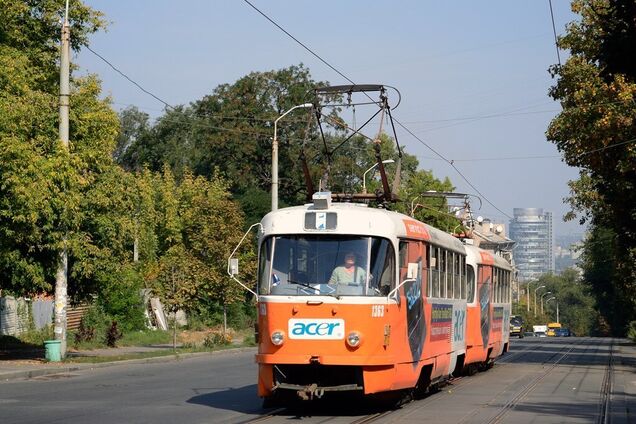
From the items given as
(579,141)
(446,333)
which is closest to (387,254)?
(446,333)

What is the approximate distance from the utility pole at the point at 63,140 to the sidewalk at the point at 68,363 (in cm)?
108

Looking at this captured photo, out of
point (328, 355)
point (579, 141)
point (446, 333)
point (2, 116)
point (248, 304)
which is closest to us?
point (328, 355)

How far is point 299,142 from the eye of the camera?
7650cm

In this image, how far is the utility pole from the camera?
97.5 feet

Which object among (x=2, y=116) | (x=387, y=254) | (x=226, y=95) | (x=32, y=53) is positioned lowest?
(x=387, y=254)

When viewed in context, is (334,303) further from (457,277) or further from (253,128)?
(253,128)

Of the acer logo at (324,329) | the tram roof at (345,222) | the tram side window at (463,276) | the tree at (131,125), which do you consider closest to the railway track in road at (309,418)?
the acer logo at (324,329)

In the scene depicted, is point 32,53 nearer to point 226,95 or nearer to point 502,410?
point 502,410

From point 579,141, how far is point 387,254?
20.3 meters

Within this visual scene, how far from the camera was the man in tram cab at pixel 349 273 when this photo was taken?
16.3 metres

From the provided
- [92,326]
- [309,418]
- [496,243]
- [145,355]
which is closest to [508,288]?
[145,355]

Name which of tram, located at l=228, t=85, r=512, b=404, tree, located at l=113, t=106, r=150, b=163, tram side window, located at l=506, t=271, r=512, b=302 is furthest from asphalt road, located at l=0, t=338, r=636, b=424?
tree, located at l=113, t=106, r=150, b=163

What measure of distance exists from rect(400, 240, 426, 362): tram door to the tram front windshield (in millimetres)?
459

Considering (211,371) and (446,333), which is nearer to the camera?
(446,333)
